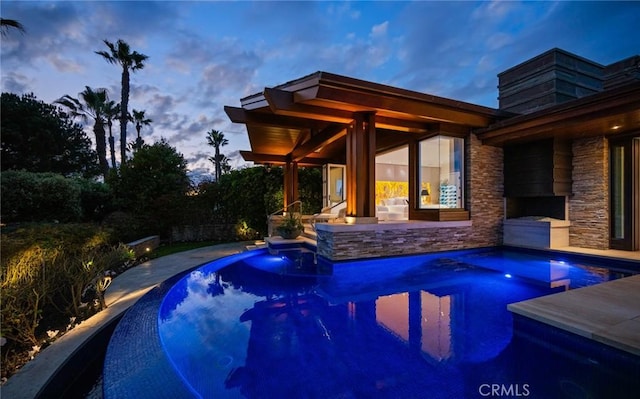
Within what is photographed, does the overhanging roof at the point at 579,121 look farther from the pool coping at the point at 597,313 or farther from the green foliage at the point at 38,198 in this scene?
the green foliage at the point at 38,198

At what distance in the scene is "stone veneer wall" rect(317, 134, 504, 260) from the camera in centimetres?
652

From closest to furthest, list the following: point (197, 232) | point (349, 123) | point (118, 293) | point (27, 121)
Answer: point (118, 293) → point (349, 123) → point (197, 232) → point (27, 121)

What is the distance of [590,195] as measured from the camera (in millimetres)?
7285

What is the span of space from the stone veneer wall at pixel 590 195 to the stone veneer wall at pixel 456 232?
1746mm

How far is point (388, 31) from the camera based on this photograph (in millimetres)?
10281

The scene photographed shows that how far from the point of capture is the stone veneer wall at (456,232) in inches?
257

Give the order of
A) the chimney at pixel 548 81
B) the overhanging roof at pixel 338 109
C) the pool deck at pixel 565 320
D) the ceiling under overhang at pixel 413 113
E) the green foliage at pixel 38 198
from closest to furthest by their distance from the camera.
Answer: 1. the pool deck at pixel 565 320
2. the ceiling under overhang at pixel 413 113
3. the overhanging roof at pixel 338 109
4. the green foliage at pixel 38 198
5. the chimney at pixel 548 81

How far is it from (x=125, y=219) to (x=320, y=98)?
957cm

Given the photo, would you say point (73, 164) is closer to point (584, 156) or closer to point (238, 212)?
point (238, 212)

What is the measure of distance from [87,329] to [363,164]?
5.85m

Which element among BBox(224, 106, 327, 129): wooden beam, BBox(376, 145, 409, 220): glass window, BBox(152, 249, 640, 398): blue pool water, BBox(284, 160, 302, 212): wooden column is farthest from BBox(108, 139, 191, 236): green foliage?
BBox(376, 145, 409, 220): glass window

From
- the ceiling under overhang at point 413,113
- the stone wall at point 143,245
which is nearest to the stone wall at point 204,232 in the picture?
the stone wall at point 143,245

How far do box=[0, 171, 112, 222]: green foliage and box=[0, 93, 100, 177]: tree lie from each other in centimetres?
1222

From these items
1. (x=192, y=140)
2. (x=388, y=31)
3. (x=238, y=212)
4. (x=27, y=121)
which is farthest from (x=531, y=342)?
(x=192, y=140)
